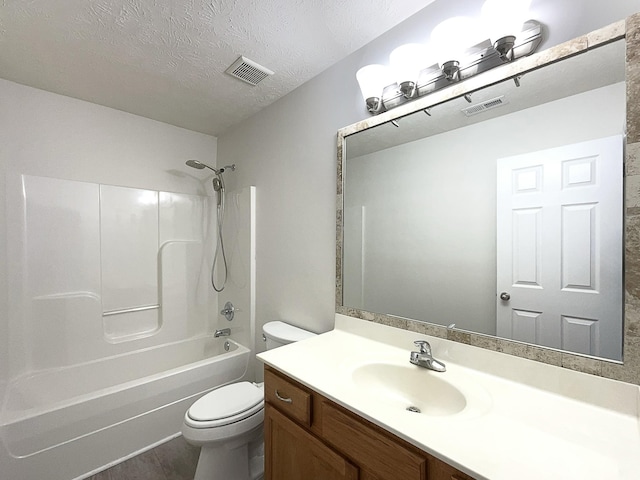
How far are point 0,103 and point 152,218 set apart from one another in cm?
112

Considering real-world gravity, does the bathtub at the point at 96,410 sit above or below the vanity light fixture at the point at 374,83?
below

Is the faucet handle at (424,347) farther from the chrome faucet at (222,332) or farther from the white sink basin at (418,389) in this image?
the chrome faucet at (222,332)

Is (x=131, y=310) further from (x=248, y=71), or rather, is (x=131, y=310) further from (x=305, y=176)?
(x=248, y=71)

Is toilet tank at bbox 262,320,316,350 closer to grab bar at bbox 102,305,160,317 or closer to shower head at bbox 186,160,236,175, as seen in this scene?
grab bar at bbox 102,305,160,317

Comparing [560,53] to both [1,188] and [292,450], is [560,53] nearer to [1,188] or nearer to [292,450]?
[292,450]

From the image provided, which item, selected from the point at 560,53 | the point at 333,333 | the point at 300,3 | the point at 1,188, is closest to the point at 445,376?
the point at 333,333

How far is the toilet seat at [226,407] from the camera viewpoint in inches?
56.1

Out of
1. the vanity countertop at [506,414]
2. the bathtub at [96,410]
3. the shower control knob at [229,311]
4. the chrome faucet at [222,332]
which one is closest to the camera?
the vanity countertop at [506,414]

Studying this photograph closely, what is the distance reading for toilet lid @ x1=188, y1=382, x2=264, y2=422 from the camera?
146 cm

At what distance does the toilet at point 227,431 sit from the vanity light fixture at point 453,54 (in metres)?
1.44

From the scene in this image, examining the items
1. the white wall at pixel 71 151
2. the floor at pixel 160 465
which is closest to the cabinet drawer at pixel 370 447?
the floor at pixel 160 465

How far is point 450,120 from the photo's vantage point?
1217 mm

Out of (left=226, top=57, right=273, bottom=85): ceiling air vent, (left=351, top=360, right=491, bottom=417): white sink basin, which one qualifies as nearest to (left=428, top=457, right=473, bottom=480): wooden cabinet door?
(left=351, top=360, right=491, bottom=417): white sink basin

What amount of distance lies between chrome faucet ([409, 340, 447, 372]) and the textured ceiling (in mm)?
1496
